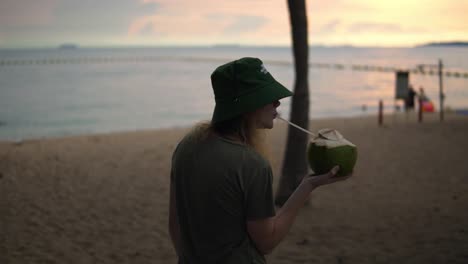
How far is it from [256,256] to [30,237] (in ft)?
16.7

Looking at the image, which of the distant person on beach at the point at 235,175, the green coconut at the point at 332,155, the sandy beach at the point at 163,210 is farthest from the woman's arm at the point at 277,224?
the sandy beach at the point at 163,210

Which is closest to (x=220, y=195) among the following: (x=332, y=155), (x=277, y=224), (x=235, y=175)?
(x=235, y=175)

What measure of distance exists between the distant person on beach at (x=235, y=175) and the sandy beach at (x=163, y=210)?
371 cm

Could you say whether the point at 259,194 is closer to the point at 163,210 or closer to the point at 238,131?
the point at 238,131

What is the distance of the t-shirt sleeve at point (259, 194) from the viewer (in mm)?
1696

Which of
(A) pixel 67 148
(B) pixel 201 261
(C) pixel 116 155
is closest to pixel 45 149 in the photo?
(A) pixel 67 148

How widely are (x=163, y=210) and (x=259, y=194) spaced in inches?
229

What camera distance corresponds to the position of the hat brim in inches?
68.4

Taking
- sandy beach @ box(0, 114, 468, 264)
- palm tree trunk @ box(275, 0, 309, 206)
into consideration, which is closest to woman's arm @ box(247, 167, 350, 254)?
sandy beach @ box(0, 114, 468, 264)

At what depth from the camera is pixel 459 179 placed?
8.73m

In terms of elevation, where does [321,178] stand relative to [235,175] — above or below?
below

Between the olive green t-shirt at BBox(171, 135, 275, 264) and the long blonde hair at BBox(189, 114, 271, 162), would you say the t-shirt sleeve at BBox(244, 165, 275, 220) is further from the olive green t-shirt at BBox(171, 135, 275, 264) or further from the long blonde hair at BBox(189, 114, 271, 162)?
the long blonde hair at BBox(189, 114, 271, 162)

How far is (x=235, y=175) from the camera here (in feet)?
5.59

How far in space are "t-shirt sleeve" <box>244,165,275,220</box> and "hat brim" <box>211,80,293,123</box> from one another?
0.23m
